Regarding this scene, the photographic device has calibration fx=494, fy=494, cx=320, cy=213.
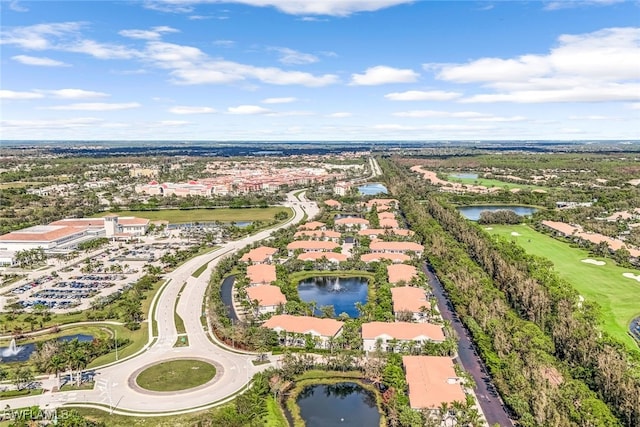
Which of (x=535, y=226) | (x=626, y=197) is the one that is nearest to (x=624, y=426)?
(x=535, y=226)

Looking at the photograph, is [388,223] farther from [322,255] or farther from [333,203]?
[333,203]

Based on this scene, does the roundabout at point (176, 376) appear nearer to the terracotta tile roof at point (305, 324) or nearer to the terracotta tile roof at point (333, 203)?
the terracotta tile roof at point (305, 324)

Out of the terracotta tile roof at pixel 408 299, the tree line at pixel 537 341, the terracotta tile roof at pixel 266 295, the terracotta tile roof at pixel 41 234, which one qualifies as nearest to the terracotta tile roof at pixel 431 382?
the tree line at pixel 537 341

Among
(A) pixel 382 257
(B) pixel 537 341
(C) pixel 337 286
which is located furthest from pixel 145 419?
(A) pixel 382 257

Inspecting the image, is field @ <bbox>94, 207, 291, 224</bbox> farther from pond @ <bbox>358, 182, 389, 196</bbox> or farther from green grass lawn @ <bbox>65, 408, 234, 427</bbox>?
green grass lawn @ <bbox>65, 408, 234, 427</bbox>

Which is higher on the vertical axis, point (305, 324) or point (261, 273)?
point (261, 273)
